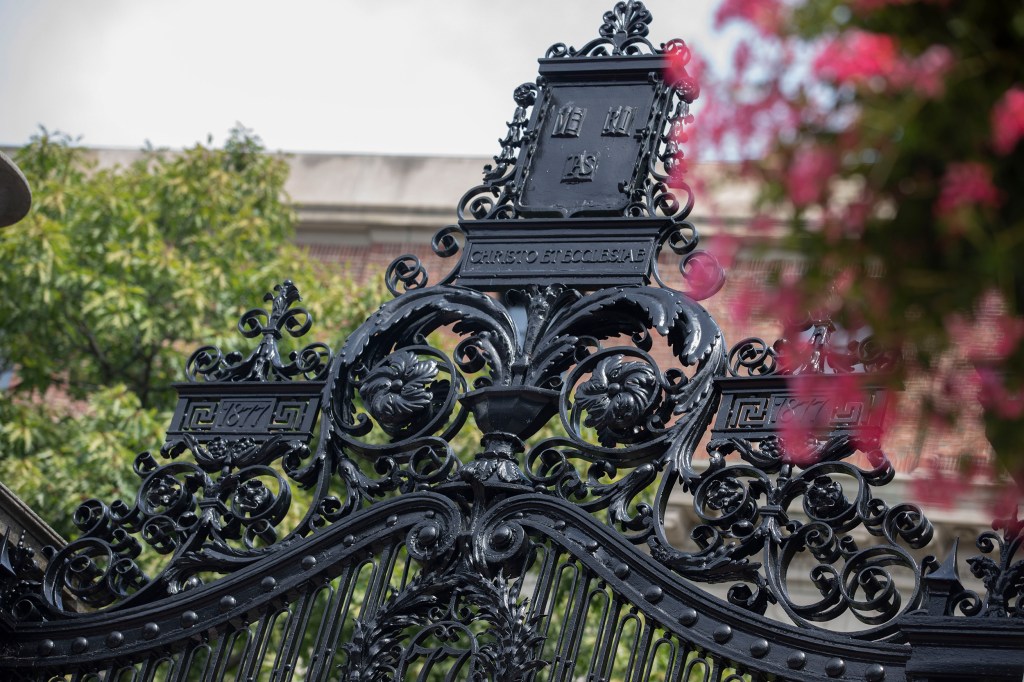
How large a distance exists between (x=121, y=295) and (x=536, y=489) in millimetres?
7594

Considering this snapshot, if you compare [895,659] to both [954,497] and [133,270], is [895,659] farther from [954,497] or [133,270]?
[133,270]

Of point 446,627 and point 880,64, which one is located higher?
point 880,64

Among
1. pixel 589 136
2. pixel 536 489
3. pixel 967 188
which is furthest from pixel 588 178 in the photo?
pixel 967 188

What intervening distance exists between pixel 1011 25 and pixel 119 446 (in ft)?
33.1

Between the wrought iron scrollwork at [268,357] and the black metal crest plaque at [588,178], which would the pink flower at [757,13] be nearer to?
the black metal crest plaque at [588,178]

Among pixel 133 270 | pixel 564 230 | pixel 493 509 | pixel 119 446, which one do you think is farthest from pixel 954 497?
pixel 133 270

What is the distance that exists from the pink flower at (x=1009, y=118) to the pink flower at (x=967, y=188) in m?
0.05

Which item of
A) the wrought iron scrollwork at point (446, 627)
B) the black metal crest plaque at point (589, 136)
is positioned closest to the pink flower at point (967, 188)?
the wrought iron scrollwork at point (446, 627)

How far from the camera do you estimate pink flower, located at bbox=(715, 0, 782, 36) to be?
274cm

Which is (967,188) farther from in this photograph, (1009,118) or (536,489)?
(536,489)

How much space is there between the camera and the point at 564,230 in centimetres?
624

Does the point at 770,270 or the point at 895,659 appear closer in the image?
the point at 770,270

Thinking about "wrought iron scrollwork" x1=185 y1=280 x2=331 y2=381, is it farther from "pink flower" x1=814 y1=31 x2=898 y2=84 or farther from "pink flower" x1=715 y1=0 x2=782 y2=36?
"pink flower" x1=814 y1=31 x2=898 y2=84

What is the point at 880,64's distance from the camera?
2625 mm
